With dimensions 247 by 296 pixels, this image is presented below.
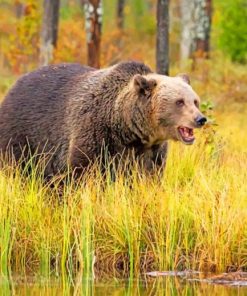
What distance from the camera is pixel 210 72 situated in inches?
906

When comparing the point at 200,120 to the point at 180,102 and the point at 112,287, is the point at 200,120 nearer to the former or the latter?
the point at 180,102

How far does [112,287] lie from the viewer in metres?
8.80

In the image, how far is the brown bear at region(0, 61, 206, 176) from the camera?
35.0 ft

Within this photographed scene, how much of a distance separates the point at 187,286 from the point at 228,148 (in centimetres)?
526

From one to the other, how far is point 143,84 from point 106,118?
1.75 feet

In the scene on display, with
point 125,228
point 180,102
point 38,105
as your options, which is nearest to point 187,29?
point 38,105

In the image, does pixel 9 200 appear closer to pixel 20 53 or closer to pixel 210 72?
pixel 210 72

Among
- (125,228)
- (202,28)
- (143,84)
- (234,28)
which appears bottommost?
(234,28)

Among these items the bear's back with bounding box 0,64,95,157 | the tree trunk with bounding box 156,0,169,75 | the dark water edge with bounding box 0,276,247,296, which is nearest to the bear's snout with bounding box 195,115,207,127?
the bear's back with bounding box 0,64,95,157

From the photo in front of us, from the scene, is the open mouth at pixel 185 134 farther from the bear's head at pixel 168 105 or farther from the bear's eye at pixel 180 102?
the bear's eye at pixel 180 102

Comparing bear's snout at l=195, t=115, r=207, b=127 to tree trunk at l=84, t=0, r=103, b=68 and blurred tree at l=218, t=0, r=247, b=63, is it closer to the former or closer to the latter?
tree trunk at l=84, t=0, r=103, b=68

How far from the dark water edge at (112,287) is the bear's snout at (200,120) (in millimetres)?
1822

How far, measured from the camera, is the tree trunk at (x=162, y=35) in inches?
667

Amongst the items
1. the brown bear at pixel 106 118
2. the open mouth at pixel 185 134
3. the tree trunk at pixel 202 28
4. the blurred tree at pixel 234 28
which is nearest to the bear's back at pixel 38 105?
the brown bear at pixel 106 118
